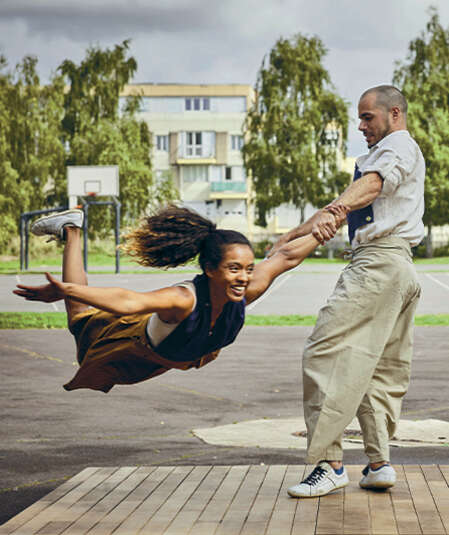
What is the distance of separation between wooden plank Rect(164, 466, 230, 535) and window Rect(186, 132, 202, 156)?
253 feet

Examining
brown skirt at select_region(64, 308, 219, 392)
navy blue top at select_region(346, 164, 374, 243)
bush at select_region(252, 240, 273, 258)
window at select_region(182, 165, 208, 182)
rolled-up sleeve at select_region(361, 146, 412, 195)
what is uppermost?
window at select_region(182, 165, 208, 182)

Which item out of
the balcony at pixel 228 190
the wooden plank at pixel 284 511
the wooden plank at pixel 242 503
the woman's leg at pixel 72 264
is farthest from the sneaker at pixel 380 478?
the balcony at pixel 228 190

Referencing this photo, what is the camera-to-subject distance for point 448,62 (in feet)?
199

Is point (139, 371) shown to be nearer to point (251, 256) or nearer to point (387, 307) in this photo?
point (251, 256)

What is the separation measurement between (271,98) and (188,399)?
51594 mm

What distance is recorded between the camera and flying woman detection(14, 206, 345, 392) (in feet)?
16.0

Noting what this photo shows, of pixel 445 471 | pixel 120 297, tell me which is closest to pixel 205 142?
pixel 445 471

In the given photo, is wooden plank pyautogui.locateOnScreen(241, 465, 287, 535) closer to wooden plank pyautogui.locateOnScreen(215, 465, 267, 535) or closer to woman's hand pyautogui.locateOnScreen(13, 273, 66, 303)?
wooden plank pyautogui.locateOnScreen(215, 465, 267, 535)

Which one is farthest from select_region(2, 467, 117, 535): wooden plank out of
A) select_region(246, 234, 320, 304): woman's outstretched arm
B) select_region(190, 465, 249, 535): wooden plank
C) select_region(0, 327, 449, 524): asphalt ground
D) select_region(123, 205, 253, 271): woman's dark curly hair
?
select_region(246, 234, 320, 304): woman's outstretched arm

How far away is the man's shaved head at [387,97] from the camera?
5512mm

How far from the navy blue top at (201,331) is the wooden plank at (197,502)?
2.88 ft

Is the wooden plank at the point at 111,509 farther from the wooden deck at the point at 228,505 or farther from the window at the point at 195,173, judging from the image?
the window at the point at 195,173

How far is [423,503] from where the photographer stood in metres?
5.44

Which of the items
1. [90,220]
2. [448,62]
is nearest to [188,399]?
[90,220]
